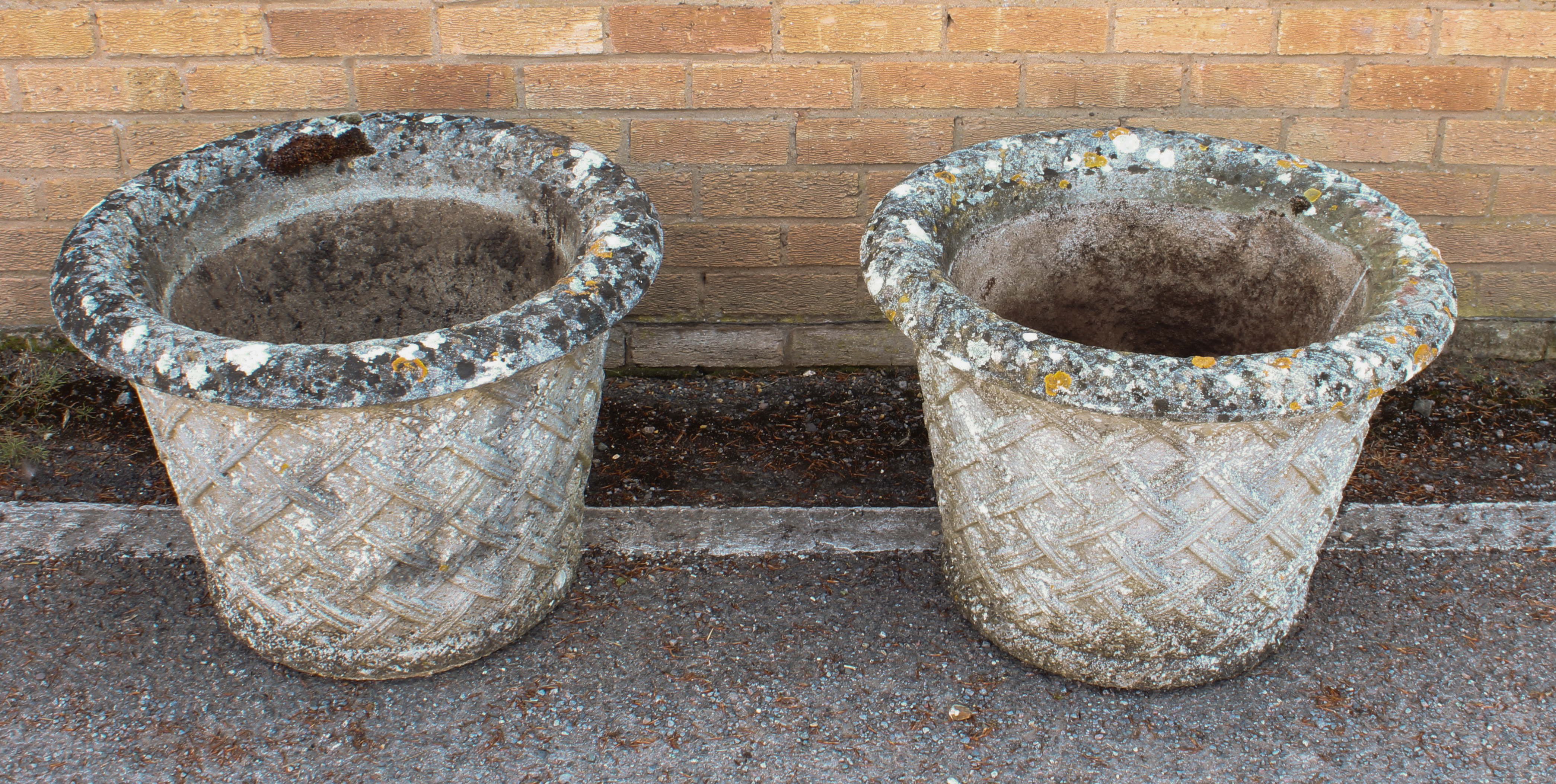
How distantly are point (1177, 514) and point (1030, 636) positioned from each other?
1.43 ft

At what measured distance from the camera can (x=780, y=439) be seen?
2750 millimetres

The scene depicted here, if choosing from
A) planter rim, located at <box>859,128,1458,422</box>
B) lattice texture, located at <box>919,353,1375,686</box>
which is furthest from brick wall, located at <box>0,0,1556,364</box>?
lattice texture, located at <box>919,353,1375,686</box>

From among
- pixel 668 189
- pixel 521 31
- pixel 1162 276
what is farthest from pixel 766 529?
pixel 521 31

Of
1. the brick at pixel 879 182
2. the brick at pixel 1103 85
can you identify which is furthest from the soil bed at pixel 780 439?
the brick at pixel 1103 85

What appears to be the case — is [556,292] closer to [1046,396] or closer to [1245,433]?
[1046,396]

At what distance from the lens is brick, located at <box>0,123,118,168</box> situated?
2.65 meters

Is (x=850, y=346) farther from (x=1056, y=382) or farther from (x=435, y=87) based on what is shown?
(x=1056, y=382)

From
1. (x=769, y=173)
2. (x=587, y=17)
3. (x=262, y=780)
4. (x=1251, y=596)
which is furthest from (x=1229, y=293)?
(x=262, y=780)

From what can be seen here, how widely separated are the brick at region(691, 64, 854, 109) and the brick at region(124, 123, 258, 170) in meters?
1.14

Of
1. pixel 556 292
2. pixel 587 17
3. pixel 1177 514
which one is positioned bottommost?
pixel 1177 514

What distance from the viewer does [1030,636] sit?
2.02 meters

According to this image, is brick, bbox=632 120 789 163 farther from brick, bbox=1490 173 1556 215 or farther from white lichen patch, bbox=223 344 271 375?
brick, bbox=1490 173 1556 215

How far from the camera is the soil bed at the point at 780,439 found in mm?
2570

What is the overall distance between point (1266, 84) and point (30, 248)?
3252 millimetres
